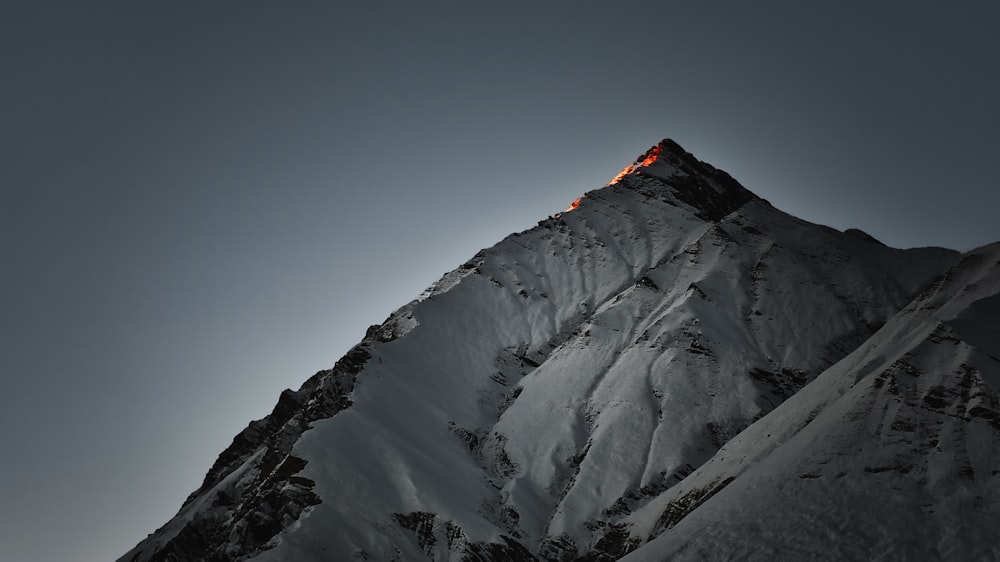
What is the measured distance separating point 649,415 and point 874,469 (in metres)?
47.1

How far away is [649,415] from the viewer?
118750 millimetres

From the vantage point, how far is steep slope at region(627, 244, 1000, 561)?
215 feet

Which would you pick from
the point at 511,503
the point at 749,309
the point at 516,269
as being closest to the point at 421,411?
the point at 511,503

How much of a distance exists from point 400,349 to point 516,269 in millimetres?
41411

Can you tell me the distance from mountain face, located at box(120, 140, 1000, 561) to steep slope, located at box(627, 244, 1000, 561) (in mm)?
271

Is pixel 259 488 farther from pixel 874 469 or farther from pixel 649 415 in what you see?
pixel 874 469

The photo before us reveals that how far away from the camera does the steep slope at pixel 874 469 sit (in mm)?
65500

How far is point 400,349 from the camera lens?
459ft

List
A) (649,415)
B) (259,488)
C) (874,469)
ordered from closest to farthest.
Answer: (874,469), (259,488), (649,415)

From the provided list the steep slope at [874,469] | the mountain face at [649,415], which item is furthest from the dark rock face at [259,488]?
the steep slope at [874,469]

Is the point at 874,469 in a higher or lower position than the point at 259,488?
lower

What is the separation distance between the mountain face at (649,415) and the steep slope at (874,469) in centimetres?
27

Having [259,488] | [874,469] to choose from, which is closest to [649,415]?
[874,469]

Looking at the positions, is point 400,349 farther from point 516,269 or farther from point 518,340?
point 516,269
